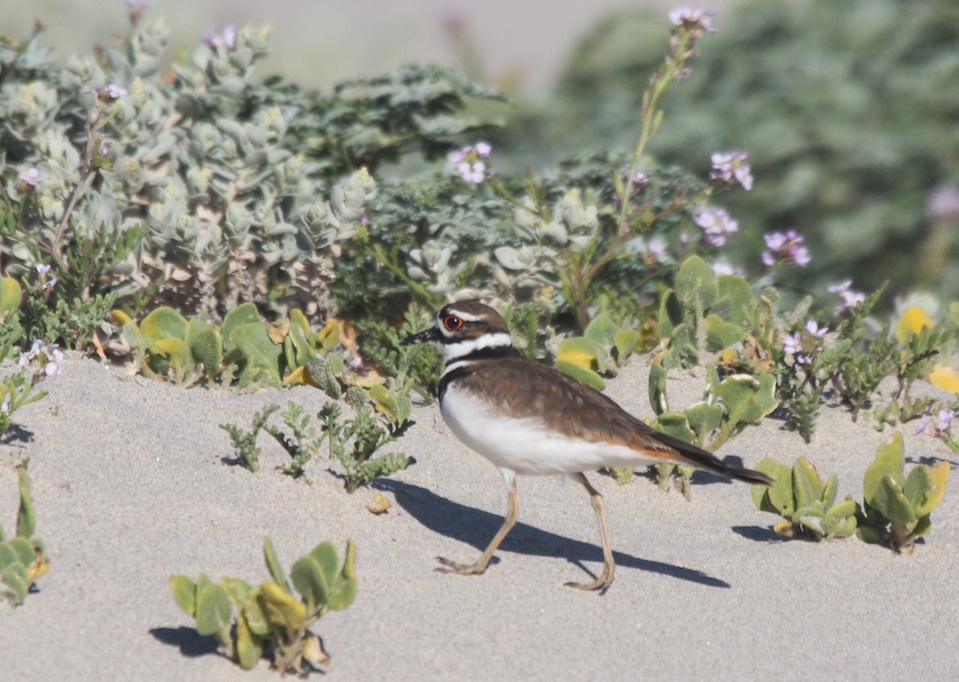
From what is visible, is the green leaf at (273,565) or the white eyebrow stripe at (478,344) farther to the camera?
the white eyebrow stripe at (478,344)

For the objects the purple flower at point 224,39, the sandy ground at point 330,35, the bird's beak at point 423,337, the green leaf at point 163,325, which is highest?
the sandy ground at point 330,35

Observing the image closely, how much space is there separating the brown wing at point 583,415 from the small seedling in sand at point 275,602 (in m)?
1.46

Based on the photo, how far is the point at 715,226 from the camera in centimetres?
712

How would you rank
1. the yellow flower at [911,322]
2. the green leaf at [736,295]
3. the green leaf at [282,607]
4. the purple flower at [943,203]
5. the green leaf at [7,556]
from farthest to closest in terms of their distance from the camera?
the purple flower at [943,203], the yellow flower at [911,322], the green leaf at [736,295], the green leaf at [7,556], the green leaf at [282,607]

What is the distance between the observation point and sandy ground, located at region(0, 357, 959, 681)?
3.97 metres

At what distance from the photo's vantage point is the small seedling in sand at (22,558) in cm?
382

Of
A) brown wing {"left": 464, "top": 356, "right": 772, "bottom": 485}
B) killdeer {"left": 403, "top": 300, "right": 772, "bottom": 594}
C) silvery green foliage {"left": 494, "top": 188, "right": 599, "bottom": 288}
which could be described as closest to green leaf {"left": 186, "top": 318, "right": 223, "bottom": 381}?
killdeer {"left": 403, "top": 300, "right": 772, "bottom": 594}

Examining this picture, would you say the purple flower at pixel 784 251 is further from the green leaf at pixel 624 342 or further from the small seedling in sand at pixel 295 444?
the small seedling in sand at pixel 295 444

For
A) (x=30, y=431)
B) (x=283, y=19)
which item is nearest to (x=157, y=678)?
(x=30, y=431)

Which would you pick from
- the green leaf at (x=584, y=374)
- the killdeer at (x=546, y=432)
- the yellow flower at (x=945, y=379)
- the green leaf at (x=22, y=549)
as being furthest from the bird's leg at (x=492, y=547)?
the yellow flower at (x=945, y=379)

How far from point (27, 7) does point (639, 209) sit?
9422 mm

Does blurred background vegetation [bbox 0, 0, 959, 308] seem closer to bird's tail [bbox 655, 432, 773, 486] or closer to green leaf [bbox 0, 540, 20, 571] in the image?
bird's tail [bbox 655, 432, 773, 486]

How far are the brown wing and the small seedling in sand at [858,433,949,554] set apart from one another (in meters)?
0.55

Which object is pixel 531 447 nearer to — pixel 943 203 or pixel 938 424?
pixel 938 424
